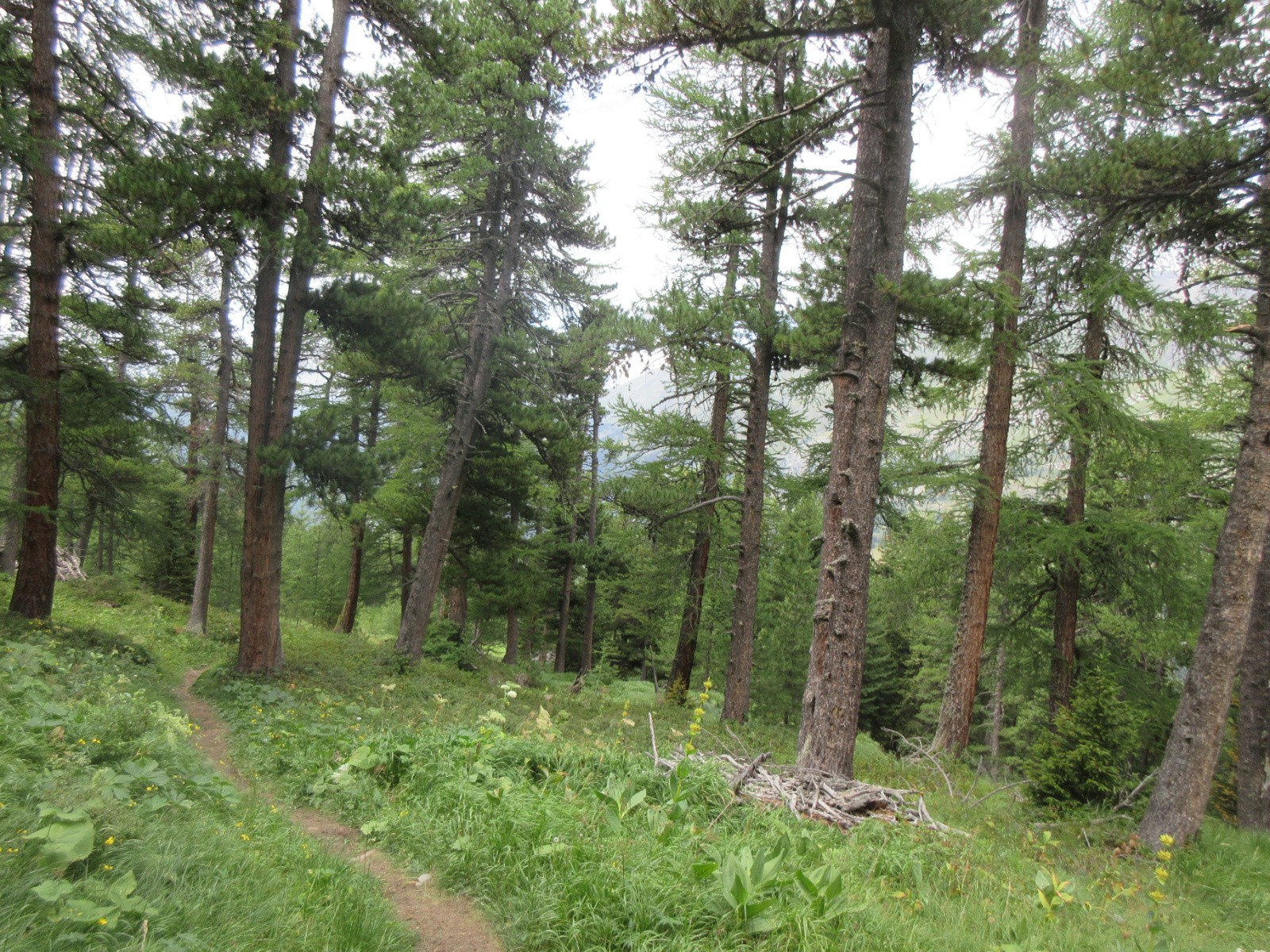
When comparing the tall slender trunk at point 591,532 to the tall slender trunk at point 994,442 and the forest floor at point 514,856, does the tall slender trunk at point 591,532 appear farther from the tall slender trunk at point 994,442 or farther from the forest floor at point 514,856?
the forest floor at point 514,856

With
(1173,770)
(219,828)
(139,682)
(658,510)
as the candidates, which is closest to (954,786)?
(1173,770)

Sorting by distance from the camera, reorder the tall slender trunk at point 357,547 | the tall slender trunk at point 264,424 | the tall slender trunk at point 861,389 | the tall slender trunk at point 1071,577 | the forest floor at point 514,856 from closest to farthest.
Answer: the forest floor at point 514,856 < the tall slender trunk at point 861,389 < the tall slender trunk at point 264,424 < the tall slender trunk at point 1071,577 < the tall slender trunk at point 357,547

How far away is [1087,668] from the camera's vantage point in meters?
11.8

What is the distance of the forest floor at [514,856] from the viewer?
2713 millimetres

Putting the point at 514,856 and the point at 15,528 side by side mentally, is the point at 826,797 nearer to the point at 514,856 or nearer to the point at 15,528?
the point at 514,856

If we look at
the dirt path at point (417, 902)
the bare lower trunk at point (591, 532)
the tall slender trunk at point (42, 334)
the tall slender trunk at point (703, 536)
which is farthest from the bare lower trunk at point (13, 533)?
the tall slender trunk at point (703, 536)

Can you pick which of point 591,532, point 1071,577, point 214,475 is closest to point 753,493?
point 1071,577

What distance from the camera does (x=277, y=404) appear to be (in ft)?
34.7

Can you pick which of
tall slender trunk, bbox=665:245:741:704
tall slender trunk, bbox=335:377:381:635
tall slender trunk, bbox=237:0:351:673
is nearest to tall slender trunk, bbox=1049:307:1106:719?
tall slender trunk, bbox=665:245:741:704

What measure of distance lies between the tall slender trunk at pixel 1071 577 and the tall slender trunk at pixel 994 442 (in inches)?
60.6

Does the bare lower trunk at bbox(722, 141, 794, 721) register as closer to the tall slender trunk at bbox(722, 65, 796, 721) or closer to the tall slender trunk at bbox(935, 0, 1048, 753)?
the tall slender trunk at bbox(722, 65, 796, 721)

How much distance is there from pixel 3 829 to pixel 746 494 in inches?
409

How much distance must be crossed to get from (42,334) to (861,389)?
1168 centimetres

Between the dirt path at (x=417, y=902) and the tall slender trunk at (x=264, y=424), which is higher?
the tall slender trunk at (x=264, y=424)
